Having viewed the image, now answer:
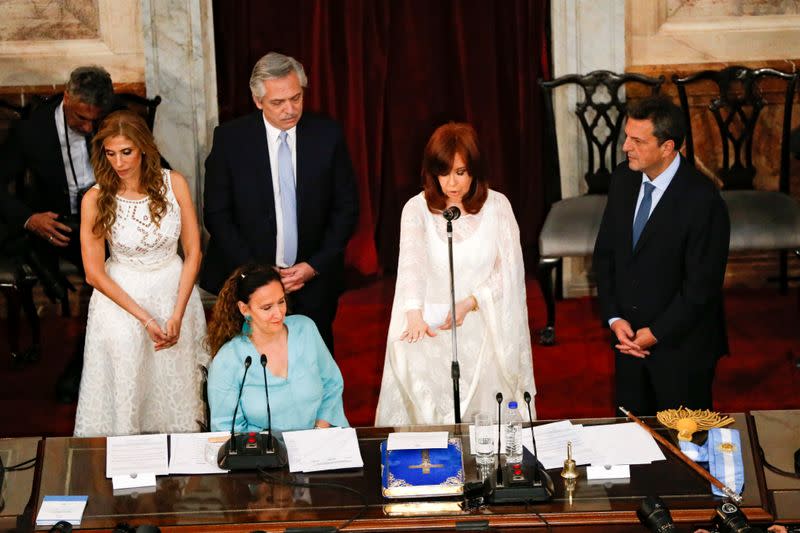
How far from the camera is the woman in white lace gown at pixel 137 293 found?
5.05 metres

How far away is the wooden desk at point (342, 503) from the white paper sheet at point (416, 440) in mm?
82

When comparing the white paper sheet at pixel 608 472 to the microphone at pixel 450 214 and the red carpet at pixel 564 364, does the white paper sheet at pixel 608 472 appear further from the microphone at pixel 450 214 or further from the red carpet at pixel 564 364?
the red carpet at pixel 564 364

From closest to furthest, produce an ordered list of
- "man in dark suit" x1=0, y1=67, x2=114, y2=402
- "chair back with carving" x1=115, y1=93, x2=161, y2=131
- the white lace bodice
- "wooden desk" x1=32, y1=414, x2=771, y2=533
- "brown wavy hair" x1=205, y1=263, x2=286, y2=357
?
"wooden desk" x1=32, y1=414, x2=771, y2=533 < "brown wavy hair" x1=205, y1=263, x2=286, y2=357 < the white lace bodice < "man in dark suit" x1=0, y1=67, x2=114, y2=402 < "chair back with carving" x1=115, y1=93, x2=161, y2=131

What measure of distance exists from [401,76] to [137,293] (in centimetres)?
299

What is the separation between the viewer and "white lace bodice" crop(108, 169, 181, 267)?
5.09m

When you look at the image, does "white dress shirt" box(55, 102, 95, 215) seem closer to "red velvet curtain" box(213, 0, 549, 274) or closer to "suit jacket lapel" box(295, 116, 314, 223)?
"suit jacket lapel" box(295, 116, 314, 223)

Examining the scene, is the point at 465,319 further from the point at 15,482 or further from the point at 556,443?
the point at 15,482

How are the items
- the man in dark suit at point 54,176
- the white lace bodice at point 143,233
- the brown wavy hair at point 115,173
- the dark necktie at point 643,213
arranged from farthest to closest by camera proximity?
the man in dark suit at point 54,176 → the white lace bodice at point 143,233 → the brown wavy hair at point 115,173 → the dark necktie at point 643,213

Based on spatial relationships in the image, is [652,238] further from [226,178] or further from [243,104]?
[243,104]

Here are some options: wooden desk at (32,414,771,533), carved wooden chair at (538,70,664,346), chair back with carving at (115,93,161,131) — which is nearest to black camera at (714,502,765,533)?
wooden desk at (32,414,771,533)

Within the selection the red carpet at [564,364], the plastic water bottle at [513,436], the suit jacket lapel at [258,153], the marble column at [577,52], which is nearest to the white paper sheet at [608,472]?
the plastic water bottle at [513,436]

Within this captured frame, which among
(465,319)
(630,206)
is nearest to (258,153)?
(465,319)

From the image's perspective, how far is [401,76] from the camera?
7.63 m

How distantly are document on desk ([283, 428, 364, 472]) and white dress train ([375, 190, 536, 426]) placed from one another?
854 millimetres
